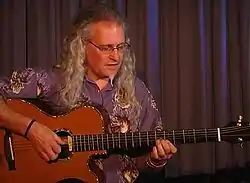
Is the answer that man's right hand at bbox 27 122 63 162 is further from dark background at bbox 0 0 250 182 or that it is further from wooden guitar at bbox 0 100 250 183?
dark background at bbox 0 0 250 182

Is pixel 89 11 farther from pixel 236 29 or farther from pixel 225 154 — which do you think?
pixel 225 154

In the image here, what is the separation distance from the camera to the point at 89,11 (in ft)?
5.56

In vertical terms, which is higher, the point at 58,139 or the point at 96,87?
the point at 96,87

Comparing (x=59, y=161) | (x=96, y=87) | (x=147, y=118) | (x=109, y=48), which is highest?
(x=109, y=48)

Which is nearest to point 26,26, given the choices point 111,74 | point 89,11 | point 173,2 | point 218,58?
point 89,11

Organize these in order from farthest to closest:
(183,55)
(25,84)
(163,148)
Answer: (183,55) < (25,84) < (163,148)

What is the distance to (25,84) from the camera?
1679 millimetres

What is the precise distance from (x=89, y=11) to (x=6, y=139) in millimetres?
562

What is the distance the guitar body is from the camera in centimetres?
160

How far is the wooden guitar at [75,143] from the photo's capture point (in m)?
1.57

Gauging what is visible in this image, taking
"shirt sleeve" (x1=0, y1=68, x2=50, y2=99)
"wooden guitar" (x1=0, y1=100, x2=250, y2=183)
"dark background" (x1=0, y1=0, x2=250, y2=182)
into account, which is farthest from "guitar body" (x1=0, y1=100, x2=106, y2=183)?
Answer: "dark background" (x1=0, y1=0, x2=250, y2=182)

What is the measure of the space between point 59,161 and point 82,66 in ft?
1.21

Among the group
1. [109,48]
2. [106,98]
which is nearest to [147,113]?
[106,98]

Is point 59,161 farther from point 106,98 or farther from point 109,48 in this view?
point 109,48
